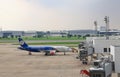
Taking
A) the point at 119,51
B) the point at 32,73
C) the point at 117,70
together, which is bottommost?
the point at 32,73

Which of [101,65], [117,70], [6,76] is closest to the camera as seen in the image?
[101,65]

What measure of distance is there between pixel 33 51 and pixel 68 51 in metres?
13.3

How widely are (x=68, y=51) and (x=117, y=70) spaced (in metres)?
75.6

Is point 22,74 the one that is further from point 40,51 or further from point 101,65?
point 40,51

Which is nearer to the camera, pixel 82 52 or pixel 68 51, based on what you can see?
pixel 82 52

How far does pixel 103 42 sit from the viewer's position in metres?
64.1

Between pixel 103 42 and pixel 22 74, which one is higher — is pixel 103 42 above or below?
above

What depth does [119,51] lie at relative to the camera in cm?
3672

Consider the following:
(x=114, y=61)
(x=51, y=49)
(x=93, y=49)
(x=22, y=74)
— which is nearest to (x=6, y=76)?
(x=22, y=74)

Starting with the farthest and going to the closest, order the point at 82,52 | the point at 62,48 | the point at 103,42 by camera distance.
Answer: the point at 62,48
the point at 82,52
the point at 103,42

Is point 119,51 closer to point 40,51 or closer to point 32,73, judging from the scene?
point 32,73

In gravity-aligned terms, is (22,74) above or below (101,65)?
below

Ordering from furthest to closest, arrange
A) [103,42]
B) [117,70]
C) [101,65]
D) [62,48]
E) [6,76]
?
[62,48]
[103,42]
[6,76]
[117,70]
[101,65]

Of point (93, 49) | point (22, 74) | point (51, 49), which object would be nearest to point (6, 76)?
point (22, 74)
